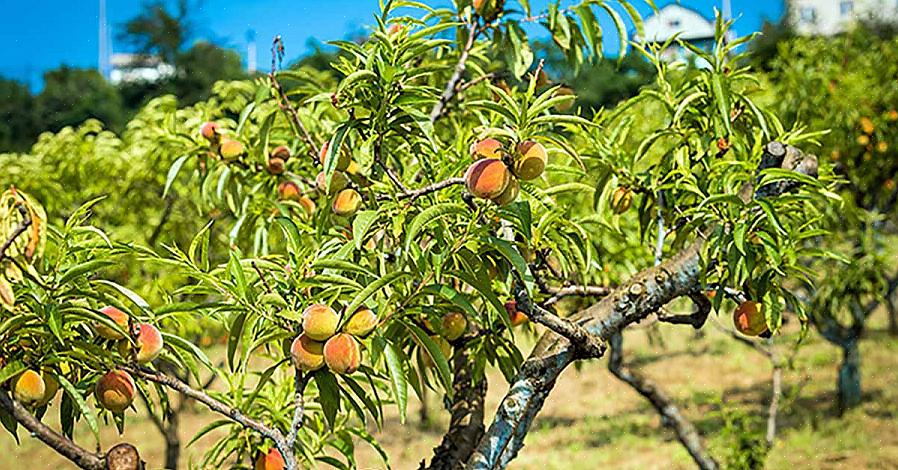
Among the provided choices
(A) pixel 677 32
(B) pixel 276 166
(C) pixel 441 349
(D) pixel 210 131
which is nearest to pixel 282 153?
(B) pixel 276 166

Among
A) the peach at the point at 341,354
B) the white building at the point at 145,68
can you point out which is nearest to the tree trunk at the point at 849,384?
the peach at the point at 341,354

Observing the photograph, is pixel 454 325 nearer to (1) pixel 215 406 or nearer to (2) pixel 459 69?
(1) pixel 215 406

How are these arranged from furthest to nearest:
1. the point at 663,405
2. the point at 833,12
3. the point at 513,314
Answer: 1. the point at 833,12
2. the point at 663,405
3. the point at 513,314

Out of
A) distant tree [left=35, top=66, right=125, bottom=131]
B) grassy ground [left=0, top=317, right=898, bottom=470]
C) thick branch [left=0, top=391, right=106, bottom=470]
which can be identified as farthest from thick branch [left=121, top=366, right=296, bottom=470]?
distant tree [left=35, top=66, right=125, bottom=131]

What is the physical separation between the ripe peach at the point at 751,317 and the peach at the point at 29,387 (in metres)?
1.05

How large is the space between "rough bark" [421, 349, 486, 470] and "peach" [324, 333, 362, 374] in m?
0.61

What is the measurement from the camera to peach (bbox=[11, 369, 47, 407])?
1100 millimetres

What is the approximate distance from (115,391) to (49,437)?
0.10 meters

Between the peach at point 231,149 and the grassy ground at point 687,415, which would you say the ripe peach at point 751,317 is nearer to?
the peach at point 231,149

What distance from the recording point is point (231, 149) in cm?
197

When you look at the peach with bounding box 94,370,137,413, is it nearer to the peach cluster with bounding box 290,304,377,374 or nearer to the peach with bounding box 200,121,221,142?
the peach cluster with bounding box 290,304,377,374

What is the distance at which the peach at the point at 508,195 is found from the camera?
1135 millimetres

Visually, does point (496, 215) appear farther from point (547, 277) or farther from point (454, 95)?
point (454, 95)

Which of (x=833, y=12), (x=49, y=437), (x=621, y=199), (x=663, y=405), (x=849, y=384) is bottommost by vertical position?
(x=849, y=384)
